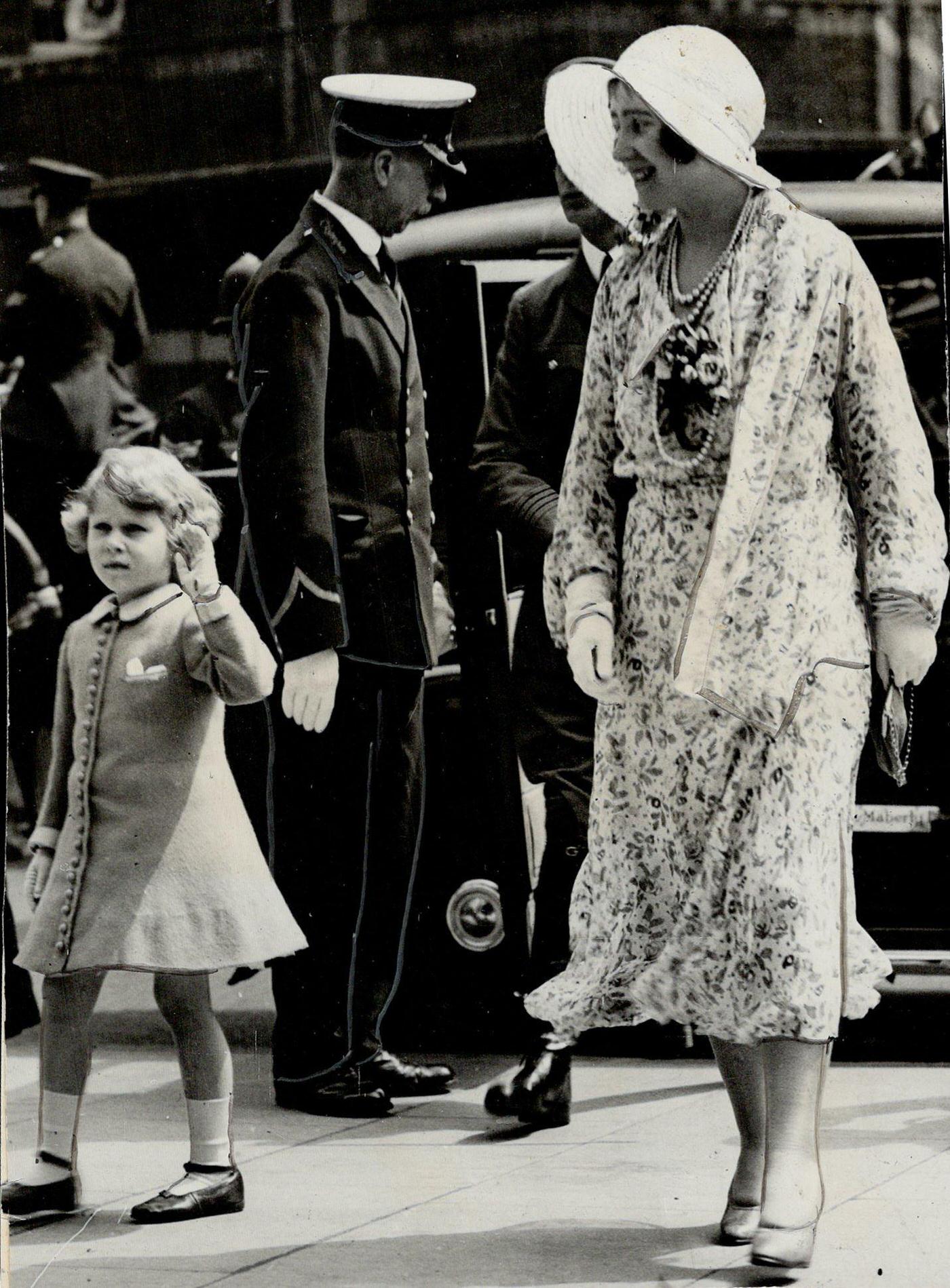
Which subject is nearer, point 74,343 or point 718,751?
point 718,751

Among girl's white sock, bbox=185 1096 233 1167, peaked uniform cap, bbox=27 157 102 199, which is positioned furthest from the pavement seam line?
peaked uniform cap, bbox=27 157 102 199

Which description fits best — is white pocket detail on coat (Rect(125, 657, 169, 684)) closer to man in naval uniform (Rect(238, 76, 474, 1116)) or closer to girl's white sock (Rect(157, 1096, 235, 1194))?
man in naval uniform (Rect(238, 76, 474, 1116))

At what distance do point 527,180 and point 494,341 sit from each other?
0.35 meters

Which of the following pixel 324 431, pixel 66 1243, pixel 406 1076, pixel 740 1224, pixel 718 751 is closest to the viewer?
pixel 718 751

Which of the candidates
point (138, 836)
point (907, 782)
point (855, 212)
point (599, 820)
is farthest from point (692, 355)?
point (138, 836)

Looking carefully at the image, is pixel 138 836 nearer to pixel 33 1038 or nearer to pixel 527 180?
pixel 33 1038

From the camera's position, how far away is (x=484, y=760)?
4074 millimetres

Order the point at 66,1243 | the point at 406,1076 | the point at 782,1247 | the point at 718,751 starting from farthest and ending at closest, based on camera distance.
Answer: the point at 406,1076 → the point at 66,1243 → the point at 718,751 → the point at 782,1247

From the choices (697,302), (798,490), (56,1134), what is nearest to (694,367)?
(697,302)

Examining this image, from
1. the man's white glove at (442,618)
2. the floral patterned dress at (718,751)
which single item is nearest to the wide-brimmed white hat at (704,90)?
the floral patterned dress at (718,751)

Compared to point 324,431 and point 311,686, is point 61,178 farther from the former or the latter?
point 311,686

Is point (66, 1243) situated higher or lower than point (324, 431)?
lower

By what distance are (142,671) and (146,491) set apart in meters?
0.40

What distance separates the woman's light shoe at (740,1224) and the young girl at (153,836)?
3.33 feet
